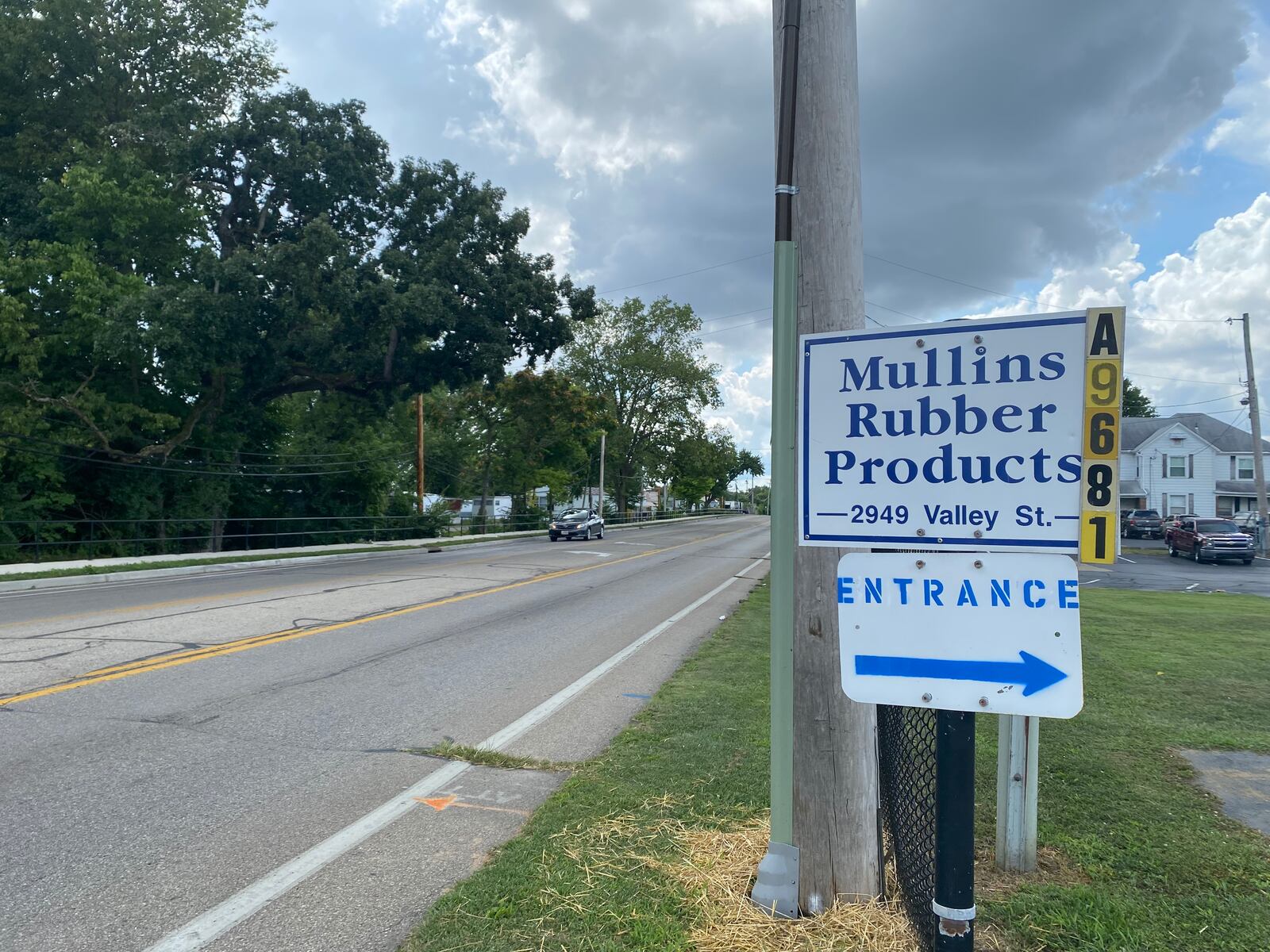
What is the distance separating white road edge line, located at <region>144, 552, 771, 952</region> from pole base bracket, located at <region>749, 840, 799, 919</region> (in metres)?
2.05

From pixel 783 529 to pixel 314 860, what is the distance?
2.75 meters

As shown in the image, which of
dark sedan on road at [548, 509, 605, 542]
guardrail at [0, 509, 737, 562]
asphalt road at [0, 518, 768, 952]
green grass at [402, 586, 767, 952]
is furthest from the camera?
dark sedan on road at [548, 509, 605, 542]

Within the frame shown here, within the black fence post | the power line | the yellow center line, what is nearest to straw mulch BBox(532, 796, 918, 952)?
the black fence post

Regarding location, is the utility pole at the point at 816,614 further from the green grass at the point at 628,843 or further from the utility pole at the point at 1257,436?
the utility pole at the point at 1257,436

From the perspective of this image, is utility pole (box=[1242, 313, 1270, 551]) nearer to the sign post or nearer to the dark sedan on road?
the dark sedan on road

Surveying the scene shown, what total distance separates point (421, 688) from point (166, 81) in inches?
1124

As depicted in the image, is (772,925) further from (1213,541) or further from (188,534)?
(1213,541)

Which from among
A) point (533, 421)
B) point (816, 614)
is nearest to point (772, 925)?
point (816, 614)

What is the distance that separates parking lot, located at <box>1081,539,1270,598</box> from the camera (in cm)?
2141

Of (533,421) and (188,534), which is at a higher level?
(533,421)

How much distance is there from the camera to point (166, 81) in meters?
27.6

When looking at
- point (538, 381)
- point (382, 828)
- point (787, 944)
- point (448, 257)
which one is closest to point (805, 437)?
point (787, 944)

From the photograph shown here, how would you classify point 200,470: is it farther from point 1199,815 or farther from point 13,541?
point 1199,815

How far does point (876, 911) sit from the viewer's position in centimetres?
Answer: 305
